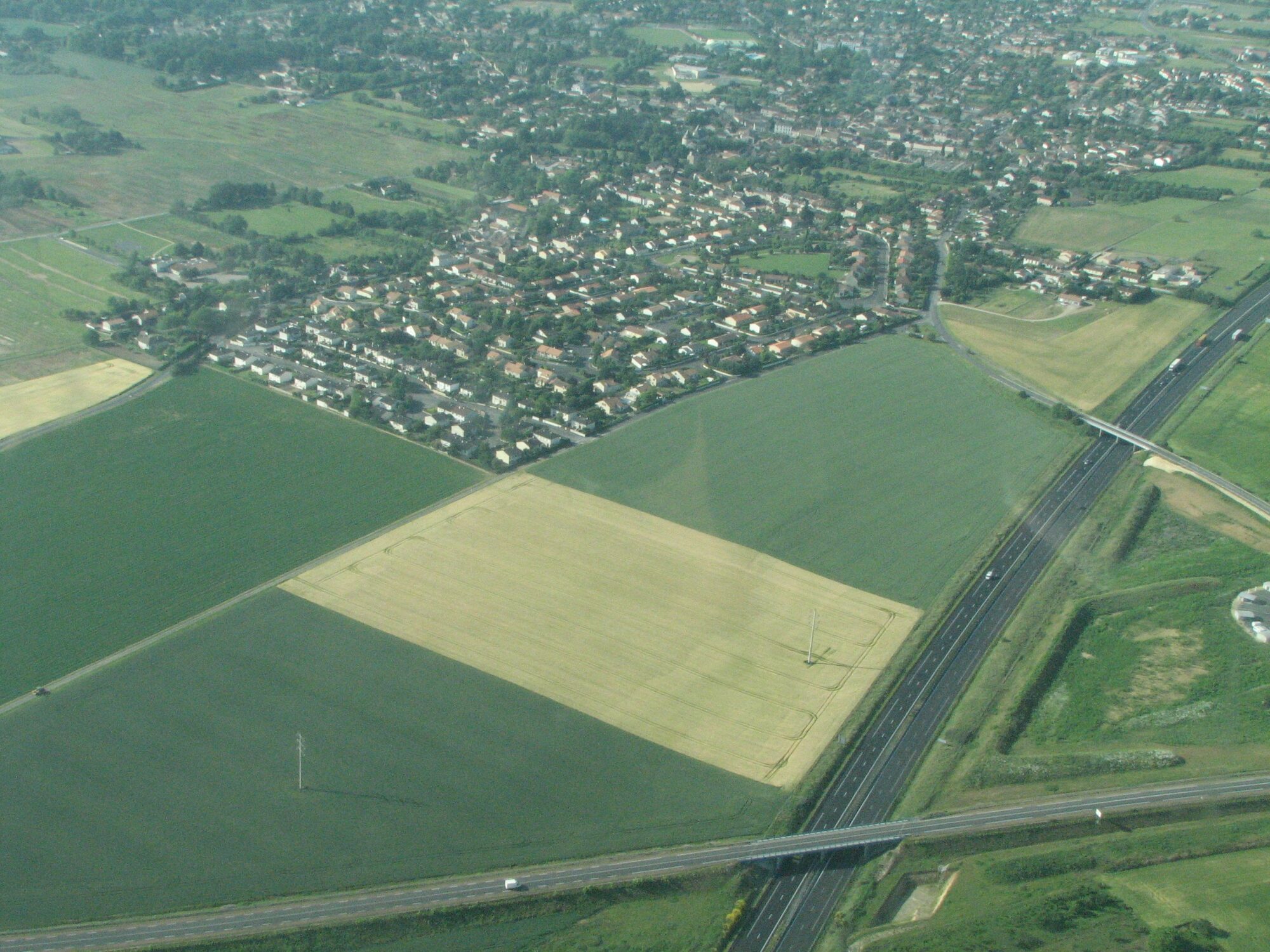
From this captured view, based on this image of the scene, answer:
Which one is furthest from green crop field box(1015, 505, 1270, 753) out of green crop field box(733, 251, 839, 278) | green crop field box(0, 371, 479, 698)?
green crop field box(733, 251, 839, 278)

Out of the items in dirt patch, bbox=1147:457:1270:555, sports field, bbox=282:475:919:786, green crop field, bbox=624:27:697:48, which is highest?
green crop field, bbox=624:27:697:48

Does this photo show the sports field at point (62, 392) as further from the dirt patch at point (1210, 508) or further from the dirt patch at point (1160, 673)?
the dirt patch at point (1210, 508)

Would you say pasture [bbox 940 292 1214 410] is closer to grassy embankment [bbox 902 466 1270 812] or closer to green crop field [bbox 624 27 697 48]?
grassy embankment [bbox 902 466 1270 812]

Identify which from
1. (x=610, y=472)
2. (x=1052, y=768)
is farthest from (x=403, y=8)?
(x=1052, y=768)

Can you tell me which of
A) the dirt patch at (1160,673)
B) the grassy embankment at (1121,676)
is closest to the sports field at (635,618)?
the grassy embankment at (1121,676)

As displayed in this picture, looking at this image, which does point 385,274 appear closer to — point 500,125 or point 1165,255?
point 500,125
